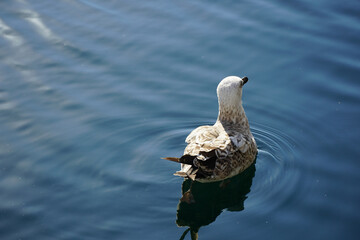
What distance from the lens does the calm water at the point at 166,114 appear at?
7.36 m

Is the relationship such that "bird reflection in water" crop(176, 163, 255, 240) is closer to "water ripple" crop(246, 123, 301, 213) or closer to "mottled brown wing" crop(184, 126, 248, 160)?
"water ripple" crop(246, 123, 301, 213)

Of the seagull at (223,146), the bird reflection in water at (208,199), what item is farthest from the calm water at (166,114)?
the seagull at (223,146)

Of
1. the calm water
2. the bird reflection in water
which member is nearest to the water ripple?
the calm water

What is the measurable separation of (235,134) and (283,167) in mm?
895

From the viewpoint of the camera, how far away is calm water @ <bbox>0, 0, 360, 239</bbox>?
7.36m

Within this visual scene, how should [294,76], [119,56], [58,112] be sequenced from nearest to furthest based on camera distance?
[58,112]
[294,76]
[119,56]

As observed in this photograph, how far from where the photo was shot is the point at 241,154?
7996 mm

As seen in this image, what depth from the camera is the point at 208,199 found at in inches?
310

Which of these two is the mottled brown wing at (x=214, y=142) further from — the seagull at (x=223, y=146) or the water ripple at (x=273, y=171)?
the water ripple at (x=273, y=171)

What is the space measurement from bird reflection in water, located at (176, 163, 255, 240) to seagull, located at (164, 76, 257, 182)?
144 mm

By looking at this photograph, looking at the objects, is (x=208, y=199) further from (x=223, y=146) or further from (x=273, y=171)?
(x=273, y=171)

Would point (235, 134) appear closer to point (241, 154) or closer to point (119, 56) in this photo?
point (241, 154)

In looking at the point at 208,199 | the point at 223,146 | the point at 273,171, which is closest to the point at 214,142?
the point at 223,146

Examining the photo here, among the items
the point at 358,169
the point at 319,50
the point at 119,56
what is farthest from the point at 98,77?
the point at 358,169
